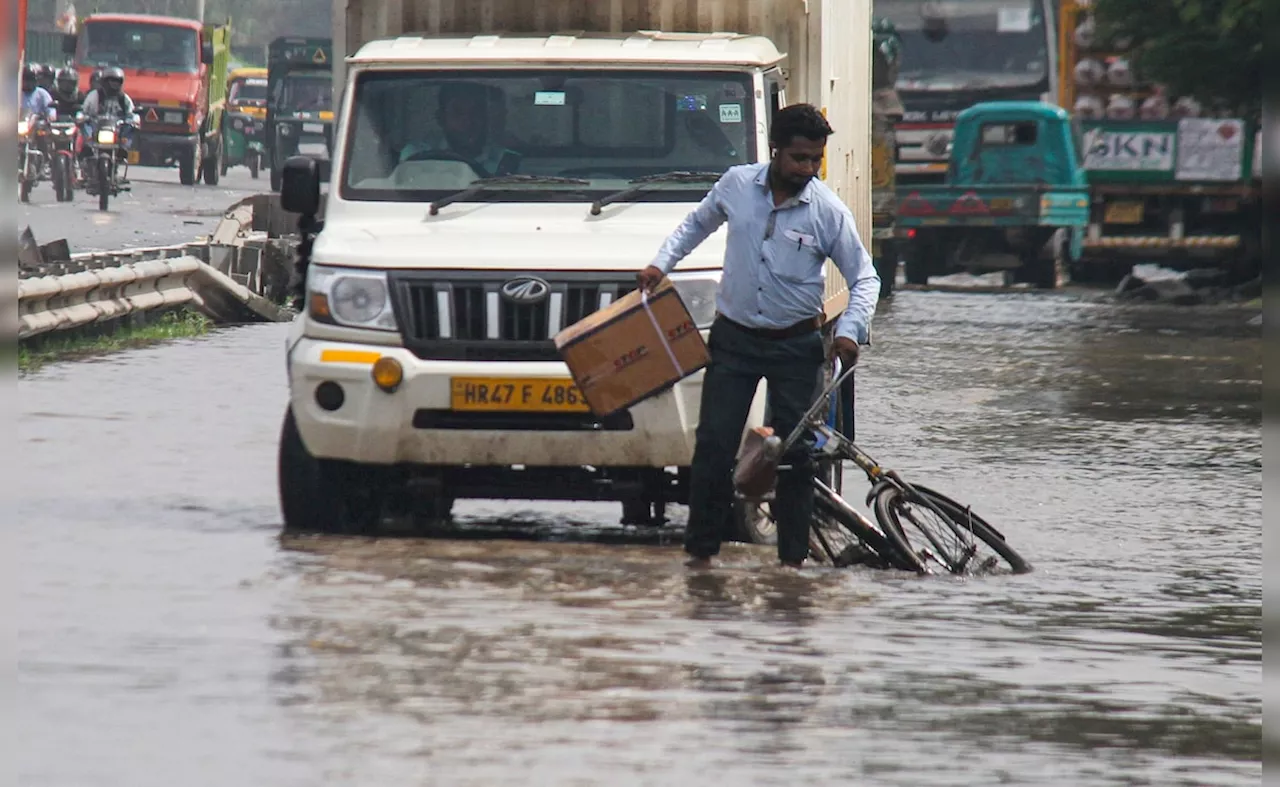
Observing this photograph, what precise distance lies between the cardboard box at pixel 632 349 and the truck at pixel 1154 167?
2314 cm

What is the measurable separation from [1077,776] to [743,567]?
3.77 metres

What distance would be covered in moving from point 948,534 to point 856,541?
0.35m

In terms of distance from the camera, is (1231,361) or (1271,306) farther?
(1231,361)

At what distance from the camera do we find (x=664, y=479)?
35.1 ft

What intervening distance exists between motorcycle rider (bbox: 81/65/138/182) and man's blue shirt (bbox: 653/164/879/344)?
30829mm

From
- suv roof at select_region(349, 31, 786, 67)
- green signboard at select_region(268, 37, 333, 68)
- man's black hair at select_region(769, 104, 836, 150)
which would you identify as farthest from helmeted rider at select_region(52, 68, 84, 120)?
man's black hair at select_region(769, 104, 836, 150)

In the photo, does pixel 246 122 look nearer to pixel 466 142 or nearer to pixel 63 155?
pixel 63 155

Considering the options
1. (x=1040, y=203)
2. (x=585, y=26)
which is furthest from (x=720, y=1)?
(x=1040, y=203)

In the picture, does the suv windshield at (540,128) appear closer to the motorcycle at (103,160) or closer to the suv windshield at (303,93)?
the motorcycle at (103,160)

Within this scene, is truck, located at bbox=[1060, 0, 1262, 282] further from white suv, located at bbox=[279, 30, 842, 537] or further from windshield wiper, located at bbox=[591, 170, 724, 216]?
windshield wiper, located at bbox=[591, 170, 724, 216]

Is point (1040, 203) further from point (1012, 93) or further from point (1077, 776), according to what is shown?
point (1077, 776)

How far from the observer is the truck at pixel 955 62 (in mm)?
34625

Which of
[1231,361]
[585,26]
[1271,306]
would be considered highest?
[585,26]

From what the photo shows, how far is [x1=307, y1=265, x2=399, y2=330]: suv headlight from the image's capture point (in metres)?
10.4
